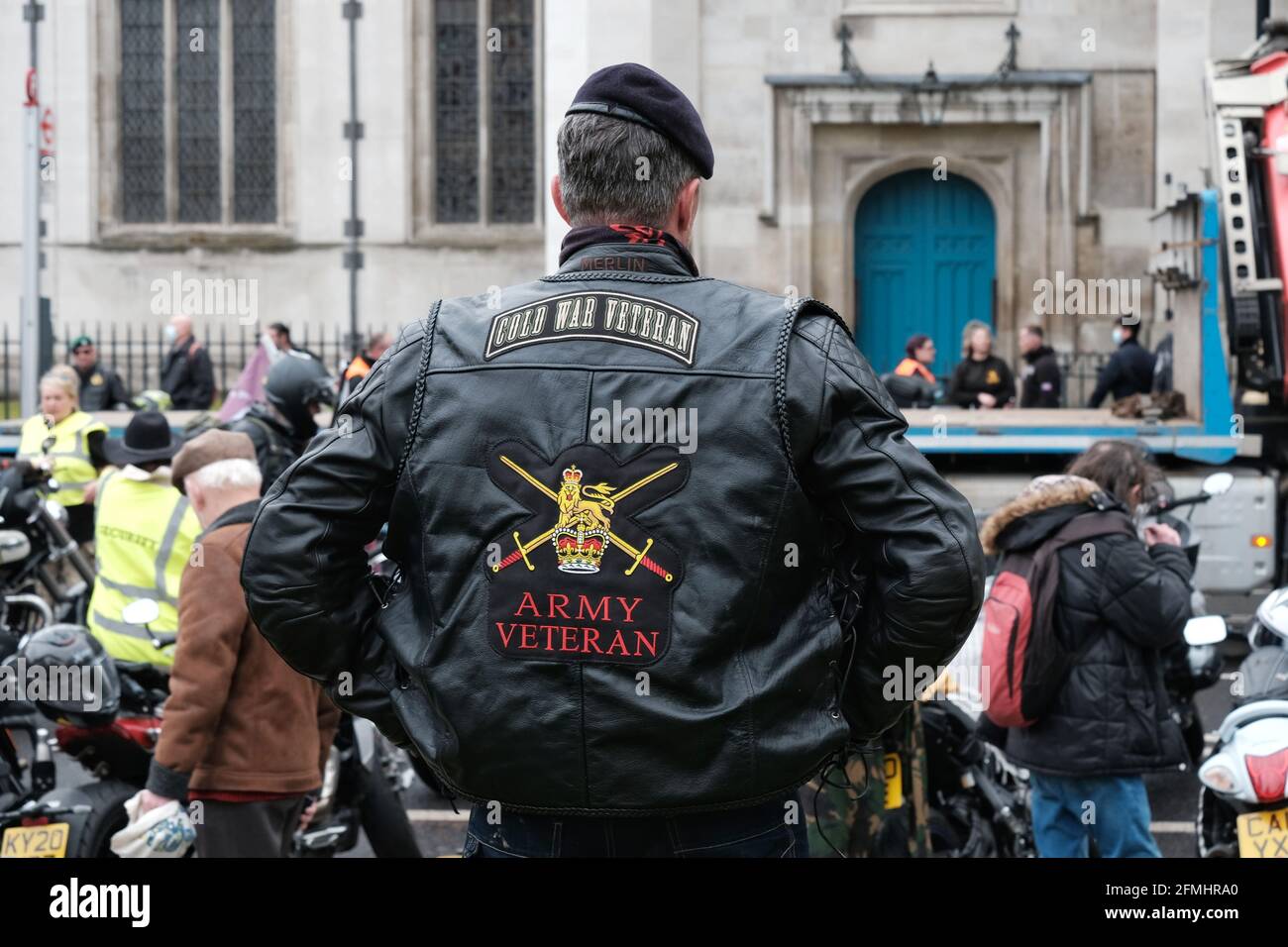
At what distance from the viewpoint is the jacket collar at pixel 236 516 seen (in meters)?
4.81

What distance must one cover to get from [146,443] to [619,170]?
4.09 metres

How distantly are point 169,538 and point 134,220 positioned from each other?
19.4m

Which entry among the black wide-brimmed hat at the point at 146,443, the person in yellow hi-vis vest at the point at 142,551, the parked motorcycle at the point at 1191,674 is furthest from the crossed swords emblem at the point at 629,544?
the parked motorcycle at the point at 1191,674

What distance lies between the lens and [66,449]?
36.3 ft

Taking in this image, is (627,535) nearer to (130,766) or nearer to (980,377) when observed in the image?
(130,766)

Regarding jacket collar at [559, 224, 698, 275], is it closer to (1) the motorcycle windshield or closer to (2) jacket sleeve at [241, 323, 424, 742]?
(2) jacket sleeve at [241, 323, 424, 742]

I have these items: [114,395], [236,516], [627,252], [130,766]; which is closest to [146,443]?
[130,766]

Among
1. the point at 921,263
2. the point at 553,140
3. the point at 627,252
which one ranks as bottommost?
the point at 627,252

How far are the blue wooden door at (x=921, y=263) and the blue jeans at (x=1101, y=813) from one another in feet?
49.5

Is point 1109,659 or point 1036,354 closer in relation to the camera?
point 1109,659

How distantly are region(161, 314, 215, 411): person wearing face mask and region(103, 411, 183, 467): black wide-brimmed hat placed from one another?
12540mm

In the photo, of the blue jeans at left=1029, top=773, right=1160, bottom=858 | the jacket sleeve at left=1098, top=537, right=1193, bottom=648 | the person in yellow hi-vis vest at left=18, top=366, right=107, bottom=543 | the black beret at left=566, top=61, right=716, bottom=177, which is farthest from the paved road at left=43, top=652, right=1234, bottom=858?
the black beret at left=566, top=61, right=716, bottom=177

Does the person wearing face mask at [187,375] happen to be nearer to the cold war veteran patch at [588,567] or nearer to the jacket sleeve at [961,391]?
the jacket sleeve at [961,391]
